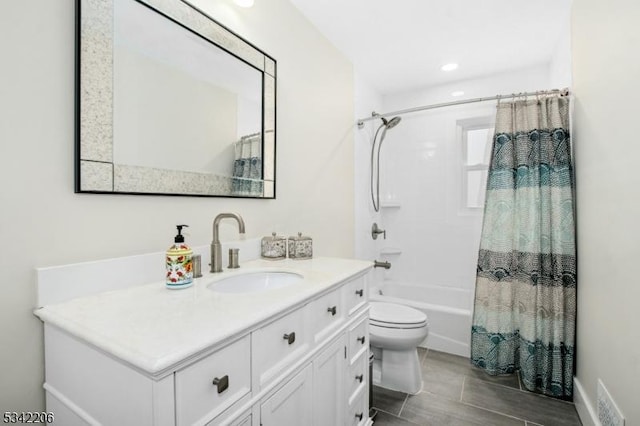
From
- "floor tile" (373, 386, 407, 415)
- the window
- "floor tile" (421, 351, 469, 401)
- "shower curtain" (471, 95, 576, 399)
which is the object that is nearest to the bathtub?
"floor tile" (421, 351, 469, 401)

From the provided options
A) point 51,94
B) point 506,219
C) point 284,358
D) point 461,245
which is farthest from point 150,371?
point 461,245

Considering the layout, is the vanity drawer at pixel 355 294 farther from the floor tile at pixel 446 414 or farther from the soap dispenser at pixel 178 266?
the floor tile at pixel 446 414

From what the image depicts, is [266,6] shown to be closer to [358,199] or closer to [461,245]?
[358,199]

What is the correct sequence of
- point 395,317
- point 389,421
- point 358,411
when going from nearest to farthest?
point 358,411 → point 389,421 → point 395,317

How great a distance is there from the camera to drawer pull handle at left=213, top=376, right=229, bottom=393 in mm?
696

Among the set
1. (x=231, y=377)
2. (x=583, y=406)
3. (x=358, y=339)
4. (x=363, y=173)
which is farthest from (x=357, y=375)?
(x=363, y=173)

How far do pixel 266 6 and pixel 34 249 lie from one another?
1.56m

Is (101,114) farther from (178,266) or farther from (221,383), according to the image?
(221,383)

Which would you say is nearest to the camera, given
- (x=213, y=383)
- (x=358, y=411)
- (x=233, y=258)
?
(x=213, y=383)

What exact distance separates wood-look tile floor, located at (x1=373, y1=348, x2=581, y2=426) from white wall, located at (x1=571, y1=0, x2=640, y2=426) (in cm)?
21

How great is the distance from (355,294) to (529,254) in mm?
1400

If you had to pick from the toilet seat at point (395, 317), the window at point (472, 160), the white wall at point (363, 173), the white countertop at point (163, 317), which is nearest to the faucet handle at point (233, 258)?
the white countertop at point (163, 317)

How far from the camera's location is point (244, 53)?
152 cm

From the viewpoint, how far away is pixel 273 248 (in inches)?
61.7
